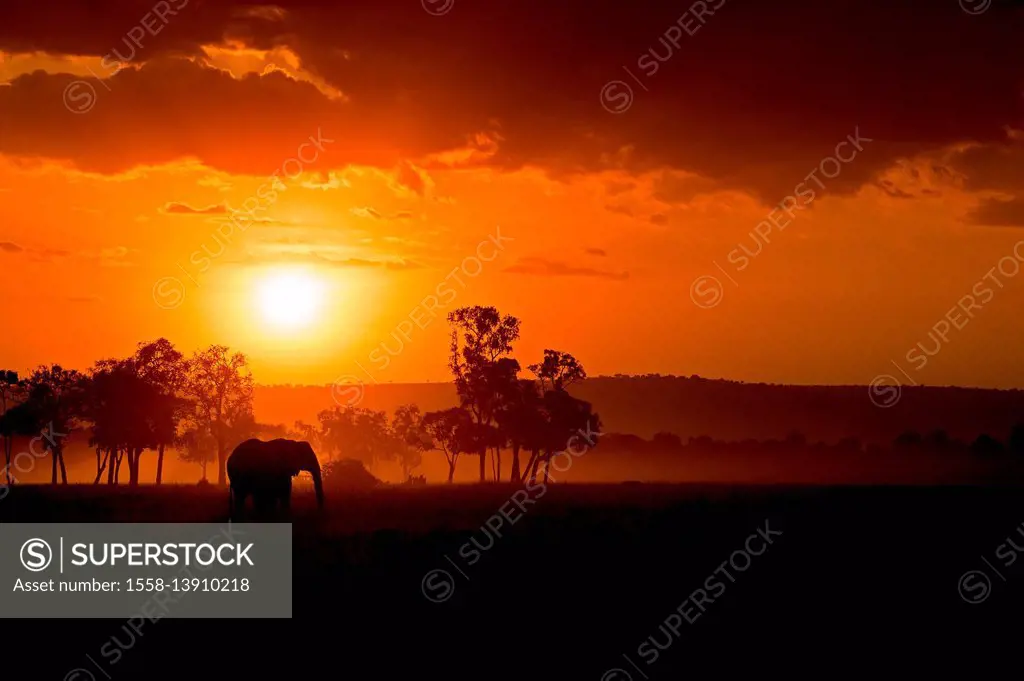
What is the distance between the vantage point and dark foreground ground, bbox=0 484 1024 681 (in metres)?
17.4

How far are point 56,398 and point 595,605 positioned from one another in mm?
65370

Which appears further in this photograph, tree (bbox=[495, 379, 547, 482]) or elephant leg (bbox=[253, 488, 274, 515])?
tree (bbox=[495, 379, 547, 482])

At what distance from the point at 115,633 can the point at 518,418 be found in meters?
52.5

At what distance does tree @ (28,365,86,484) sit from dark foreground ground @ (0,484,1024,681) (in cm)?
4463

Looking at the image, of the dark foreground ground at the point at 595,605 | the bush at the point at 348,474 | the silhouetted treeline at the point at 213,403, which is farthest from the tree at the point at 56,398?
the dark foreground ground at the point at 595,605

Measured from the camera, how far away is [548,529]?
29.8 metres

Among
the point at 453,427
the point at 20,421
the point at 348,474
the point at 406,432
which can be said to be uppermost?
the point at 406,432

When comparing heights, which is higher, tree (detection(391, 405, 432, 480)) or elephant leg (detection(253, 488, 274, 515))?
tree (detection(391, 405, 432, 480))

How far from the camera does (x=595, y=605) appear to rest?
68.9 feet

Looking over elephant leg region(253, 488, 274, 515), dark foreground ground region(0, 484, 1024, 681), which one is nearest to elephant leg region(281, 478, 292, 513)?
elephant leg region(253, 488, 274, 515)

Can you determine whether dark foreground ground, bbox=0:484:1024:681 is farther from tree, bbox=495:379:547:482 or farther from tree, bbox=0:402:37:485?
tree, bbox=0:402:37:485

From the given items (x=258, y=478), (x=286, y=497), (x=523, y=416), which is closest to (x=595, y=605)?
(x=286, y=497)

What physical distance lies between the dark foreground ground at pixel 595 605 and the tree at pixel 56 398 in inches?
1757

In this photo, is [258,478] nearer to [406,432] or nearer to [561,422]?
[561,422]
